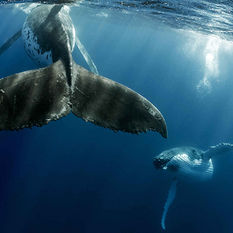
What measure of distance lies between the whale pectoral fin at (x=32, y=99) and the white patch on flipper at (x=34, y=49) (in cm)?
351

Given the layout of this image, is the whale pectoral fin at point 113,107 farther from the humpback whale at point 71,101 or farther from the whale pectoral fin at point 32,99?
the whale pectoral fin at point 32,99

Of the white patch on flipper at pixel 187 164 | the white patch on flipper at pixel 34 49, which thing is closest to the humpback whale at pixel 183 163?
the white patch on flipper at pixel 187 164

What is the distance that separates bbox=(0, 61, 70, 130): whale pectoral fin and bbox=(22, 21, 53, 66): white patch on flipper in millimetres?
3509

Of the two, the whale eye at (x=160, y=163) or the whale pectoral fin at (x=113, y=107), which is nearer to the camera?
the whale pectoral fin at (x=113, y=107)

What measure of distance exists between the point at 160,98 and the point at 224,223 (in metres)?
18.3

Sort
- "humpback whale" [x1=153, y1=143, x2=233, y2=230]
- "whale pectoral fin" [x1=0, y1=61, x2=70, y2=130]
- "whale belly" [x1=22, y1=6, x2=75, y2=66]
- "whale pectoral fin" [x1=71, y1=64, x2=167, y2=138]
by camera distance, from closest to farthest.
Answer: "whale pectoral fin" [x1=0, y1=61, x2=70, y2=130], "whale pectoral fin" [x1=71, y1=64, x2=167, y2=138], "whale belly" [x1=22, y1=6, x2=75, y2=66], "humpback whale" [x1=153, y1=143, x2=233, y2=230]

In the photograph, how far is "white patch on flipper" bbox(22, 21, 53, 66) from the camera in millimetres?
7512

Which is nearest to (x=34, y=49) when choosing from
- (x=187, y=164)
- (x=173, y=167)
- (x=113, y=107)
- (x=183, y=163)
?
(x=113, y=107)

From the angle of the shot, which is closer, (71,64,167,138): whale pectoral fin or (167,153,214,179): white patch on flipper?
(71,64,167,138): whale pectoral fin

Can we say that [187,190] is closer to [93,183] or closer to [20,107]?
[93,183]

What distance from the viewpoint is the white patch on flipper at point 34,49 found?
7512mm

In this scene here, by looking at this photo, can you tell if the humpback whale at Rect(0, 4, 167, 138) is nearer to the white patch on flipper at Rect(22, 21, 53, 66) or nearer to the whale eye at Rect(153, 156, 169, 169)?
the white patch on flipper at Rect(22, 21, 53, 66)

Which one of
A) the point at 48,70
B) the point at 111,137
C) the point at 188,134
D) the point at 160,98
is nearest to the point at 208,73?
the point at 160,98

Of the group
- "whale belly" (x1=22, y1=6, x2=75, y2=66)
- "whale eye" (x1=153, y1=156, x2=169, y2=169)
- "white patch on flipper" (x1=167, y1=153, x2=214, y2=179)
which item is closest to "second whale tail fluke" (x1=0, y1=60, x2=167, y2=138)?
"whale belly" (x1=22, y1=6, x2=75, y2=66)
